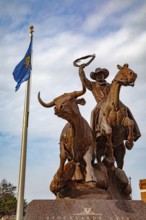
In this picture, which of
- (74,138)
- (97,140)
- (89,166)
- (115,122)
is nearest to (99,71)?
(115,122)

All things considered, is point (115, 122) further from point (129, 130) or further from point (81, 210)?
point (81, 210)

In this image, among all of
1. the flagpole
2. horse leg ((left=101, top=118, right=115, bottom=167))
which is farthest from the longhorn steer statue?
the flagpole

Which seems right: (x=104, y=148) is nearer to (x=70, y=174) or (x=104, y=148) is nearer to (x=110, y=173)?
(x=110, y=173)

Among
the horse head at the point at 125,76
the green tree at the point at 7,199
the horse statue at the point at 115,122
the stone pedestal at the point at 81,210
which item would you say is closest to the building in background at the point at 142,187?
the green tree at the point at 7,199

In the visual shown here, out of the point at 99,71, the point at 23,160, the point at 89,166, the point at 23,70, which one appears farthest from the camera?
the point at 23,70

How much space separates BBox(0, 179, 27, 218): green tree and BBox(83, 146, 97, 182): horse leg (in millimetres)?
Answer: 22168

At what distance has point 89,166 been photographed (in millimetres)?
6055

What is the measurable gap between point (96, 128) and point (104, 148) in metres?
0.52

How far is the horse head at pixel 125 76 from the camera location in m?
7.11

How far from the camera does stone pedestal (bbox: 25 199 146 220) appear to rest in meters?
5.40

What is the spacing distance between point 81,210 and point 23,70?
27.1 feet

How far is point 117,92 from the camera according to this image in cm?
732

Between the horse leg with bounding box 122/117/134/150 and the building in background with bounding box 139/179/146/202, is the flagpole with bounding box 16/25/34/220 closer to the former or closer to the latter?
the horse leg with bounding box 122/117/134/150

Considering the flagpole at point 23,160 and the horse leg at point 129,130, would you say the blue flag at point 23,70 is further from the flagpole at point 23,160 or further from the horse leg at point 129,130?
the horse leg at point 129,130
